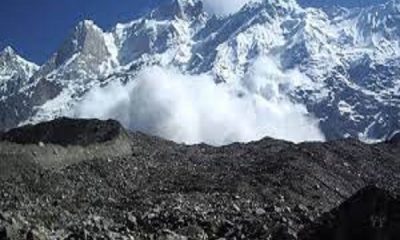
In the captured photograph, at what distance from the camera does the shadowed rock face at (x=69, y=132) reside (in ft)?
231

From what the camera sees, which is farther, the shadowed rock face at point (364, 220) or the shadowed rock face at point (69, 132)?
the shadowed rock face at point (69, 132)

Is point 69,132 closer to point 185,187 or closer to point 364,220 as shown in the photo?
point 185,187

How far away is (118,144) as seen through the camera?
243 ft

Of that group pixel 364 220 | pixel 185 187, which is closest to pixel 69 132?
pixel 185 187

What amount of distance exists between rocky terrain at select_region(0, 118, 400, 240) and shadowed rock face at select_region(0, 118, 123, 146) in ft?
0.32

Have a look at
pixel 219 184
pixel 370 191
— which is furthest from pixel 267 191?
pixel 370 191

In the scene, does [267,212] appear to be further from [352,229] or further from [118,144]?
[118,144]

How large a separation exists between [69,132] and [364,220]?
44796mm

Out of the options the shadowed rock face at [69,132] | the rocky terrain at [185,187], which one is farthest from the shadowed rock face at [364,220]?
the shadowed rock face at [69,132]

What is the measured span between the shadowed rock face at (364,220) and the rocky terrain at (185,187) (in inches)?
1.5

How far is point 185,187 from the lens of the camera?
60625mm

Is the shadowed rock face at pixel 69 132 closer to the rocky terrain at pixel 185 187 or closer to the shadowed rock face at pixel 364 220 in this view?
the rocky terrain at pixel 185 187

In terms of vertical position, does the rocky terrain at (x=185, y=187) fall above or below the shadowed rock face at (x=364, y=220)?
above

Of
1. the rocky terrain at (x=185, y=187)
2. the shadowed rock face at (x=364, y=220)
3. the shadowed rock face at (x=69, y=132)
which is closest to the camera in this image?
the shadowed rock face at (x=364, y=220)
